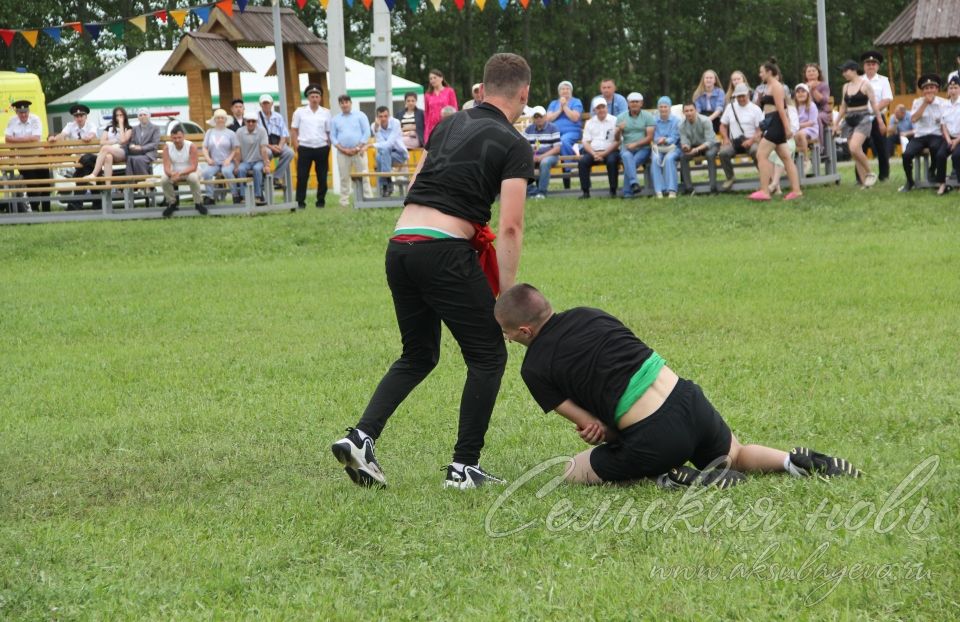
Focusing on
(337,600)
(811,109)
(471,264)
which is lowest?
(337,600)

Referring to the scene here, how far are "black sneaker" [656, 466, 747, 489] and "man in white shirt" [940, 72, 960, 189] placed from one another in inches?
544

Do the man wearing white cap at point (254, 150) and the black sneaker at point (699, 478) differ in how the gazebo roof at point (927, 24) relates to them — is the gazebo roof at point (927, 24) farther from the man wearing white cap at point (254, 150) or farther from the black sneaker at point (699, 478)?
the black sneaker at point (699, 478)

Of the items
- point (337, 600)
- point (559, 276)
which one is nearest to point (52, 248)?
point (559, 276)

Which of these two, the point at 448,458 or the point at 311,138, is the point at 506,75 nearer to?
the point at 448,458

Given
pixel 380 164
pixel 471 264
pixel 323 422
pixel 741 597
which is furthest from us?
pixel 380 164

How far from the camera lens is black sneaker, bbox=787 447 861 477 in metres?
5.21

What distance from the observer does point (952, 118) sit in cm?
1814

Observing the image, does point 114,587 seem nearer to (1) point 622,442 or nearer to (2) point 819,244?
(1) point 622,442

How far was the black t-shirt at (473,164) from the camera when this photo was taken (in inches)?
217

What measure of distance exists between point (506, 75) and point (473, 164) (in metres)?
0.43

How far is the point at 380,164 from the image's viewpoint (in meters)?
21.2

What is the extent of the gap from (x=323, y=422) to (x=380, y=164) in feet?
46.8

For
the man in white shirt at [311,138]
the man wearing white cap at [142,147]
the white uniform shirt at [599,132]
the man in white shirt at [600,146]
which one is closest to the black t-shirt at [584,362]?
the man in white shirt at [600,146]

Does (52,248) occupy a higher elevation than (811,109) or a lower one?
lower
